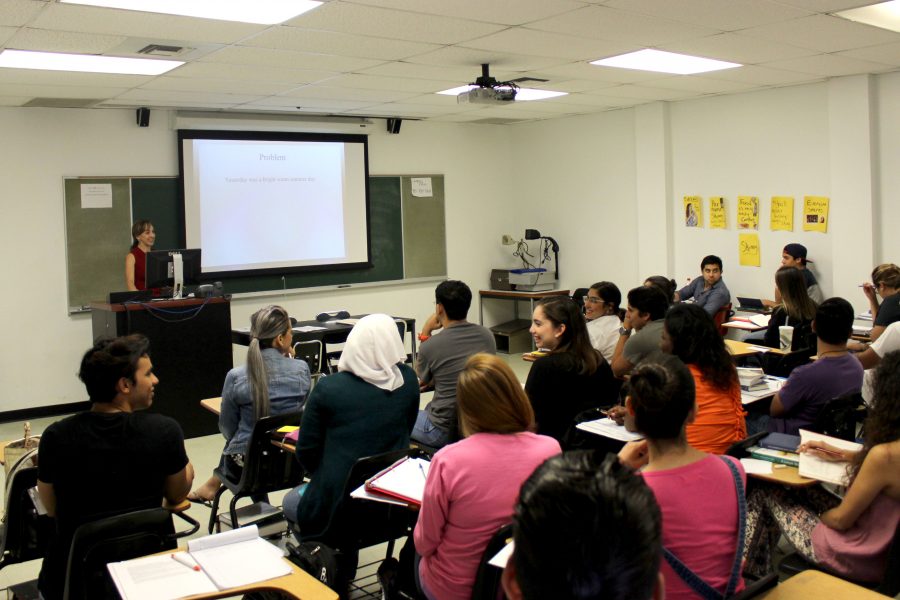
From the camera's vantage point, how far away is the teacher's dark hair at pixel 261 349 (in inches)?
145

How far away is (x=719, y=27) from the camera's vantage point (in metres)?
4.73

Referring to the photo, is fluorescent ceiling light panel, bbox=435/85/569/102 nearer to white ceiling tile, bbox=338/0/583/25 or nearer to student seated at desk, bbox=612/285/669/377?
white ceiling tile, bbox=338/0/583/25

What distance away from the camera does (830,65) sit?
20.1 ft

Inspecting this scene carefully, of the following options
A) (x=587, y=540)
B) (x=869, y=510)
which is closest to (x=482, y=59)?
(x=869, y=510)

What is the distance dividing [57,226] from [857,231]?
6820 millimetres

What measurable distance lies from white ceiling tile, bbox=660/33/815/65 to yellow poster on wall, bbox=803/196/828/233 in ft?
5.81

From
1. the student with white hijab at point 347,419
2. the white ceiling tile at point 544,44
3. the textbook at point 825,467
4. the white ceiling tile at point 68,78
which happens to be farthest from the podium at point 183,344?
the textbook at point 825,467

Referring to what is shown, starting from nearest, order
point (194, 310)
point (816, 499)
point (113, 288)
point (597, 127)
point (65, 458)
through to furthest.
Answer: point (65, 458), point (816, 499), point (194, 310), point (113, 288), point (597, 127)

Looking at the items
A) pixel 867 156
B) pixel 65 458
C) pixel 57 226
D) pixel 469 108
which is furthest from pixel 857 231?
pixel 57 226

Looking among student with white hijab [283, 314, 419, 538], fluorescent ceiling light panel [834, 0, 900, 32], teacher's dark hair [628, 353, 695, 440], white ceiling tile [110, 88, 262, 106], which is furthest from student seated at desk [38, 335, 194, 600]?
white ceiling tile [110, 88, 262, 106]

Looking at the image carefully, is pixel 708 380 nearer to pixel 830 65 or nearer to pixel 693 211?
pixel 830 65

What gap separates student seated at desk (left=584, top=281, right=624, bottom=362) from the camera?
4.92 meters

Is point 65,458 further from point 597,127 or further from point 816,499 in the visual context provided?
point 597,127

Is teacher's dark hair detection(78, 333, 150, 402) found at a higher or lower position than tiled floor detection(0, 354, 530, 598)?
higher
